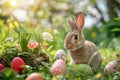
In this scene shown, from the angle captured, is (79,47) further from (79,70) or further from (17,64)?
(17,64)

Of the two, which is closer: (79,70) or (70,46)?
(79,70)

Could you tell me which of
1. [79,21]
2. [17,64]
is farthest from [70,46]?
[17,64]

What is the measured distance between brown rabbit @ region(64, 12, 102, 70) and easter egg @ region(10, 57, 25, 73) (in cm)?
46

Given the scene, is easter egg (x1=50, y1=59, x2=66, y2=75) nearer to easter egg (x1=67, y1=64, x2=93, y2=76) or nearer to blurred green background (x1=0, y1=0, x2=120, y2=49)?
easter egg (x1=67, y1=64, x2=93, y2=76)

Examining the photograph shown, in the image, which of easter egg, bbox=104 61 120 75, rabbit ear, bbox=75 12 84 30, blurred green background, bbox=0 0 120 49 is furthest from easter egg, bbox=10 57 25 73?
blurred green background, bbox=0 0 120 49

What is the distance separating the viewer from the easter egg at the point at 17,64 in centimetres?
284

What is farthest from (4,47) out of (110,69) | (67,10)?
(67,10)

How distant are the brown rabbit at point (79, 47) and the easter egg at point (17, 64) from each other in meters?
0.46

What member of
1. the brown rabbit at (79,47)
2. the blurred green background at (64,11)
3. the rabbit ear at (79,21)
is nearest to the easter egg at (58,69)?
the brown rabbit at (79,47)

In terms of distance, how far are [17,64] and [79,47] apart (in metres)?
0.64

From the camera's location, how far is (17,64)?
2842mm

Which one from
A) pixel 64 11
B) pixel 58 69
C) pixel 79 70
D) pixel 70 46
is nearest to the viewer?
pixel 58 69

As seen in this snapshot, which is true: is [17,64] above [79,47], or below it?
below

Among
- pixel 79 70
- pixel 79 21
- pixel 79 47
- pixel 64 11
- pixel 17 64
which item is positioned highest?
pixel 64 11
